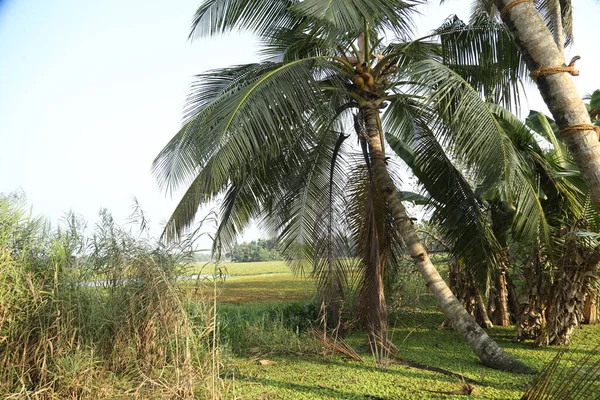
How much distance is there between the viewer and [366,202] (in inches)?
246

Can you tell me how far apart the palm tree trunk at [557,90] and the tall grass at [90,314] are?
2.91m

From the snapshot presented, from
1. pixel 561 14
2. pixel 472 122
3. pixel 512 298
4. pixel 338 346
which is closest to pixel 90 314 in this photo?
pixel 338 346

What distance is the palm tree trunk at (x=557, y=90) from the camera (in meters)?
2.39

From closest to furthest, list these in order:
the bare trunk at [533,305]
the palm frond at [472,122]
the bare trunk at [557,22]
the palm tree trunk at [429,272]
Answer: the palm frond at [472,122] < the palm tree trunk at [429,272] < the bare trunk at [533,305] < the bare trunk at [557,22]

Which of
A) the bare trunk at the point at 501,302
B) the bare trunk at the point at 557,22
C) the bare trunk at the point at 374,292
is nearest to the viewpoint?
the bare trunk at the point at 374,292

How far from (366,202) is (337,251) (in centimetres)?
79

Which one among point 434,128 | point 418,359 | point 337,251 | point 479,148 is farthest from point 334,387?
point 434,128

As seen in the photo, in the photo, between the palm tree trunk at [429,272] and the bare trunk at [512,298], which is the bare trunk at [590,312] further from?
the palm tree trunk at [429,272]

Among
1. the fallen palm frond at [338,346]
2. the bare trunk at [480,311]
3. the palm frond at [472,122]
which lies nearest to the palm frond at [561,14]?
the bare trunk at [480,311]

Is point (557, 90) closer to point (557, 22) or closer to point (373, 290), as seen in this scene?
point (373, 290)

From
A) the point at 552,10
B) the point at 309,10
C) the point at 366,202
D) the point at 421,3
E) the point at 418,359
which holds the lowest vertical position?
the point at 418,359

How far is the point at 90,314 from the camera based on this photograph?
188 inches

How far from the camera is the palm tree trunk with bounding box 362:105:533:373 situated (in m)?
5.12

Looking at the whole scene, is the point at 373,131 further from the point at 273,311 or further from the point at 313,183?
the point at 273,311
